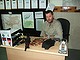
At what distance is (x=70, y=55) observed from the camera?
128 inches

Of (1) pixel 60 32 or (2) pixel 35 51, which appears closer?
(2) pixel 35 51

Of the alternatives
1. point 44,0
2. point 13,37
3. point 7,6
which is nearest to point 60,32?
point 13,37

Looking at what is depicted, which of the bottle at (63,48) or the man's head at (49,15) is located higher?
the man's head at (49,15)

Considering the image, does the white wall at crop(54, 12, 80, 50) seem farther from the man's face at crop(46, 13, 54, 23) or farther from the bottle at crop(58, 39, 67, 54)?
the bottle at crop(58, 39, 67, 54)

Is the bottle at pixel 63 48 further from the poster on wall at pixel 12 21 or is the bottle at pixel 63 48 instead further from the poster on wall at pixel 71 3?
the poster on wall at pixel 12 21

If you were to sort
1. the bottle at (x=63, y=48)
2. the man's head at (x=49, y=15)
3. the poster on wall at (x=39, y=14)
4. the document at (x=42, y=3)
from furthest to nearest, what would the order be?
the poster on wall at (x=39, y=14) < the document at (x=42, y=3) < the man's head at (x=49, y=15) < the bottle at (x=63, y=48)

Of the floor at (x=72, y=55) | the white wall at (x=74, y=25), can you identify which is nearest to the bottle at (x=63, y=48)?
the floor at (x=72, y=55)

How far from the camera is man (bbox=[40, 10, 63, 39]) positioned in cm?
254

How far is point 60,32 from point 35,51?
0.70 metres

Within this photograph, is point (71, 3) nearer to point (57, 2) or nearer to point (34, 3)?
→ point (57, 2)

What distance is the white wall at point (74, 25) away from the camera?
10.8ft

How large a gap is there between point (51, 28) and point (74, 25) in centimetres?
93

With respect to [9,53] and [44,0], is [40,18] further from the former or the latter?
[9,53]

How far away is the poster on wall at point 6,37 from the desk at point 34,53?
13 centimetres
